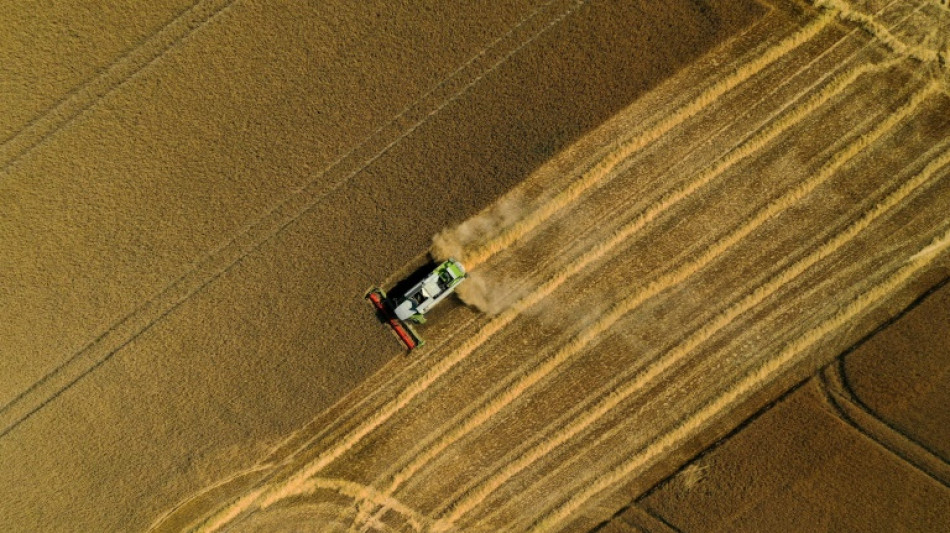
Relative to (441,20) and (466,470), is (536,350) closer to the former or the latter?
(466,470)

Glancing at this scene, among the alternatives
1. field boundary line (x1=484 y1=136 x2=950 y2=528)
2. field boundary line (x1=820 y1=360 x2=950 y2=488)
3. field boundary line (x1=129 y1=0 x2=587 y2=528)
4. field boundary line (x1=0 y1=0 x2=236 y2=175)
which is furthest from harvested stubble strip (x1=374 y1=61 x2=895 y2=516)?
field boundary line (x1=0 y1=0 x2=236 y2=175)

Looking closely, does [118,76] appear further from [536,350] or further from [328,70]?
[536,350]

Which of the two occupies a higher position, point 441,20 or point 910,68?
point 441,20

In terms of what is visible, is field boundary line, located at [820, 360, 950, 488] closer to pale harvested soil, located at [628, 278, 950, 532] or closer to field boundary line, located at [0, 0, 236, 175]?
pale harvested soil, located at [628, 278, 950, 532]

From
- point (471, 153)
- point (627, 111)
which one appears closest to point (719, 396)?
point (627, 111)

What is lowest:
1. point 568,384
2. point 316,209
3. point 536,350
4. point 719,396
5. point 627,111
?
point 719,396

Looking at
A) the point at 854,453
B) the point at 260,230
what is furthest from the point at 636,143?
the point at 260,230

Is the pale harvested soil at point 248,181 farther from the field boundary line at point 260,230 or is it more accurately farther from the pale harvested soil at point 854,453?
the pale harvested soil at point 854,453
